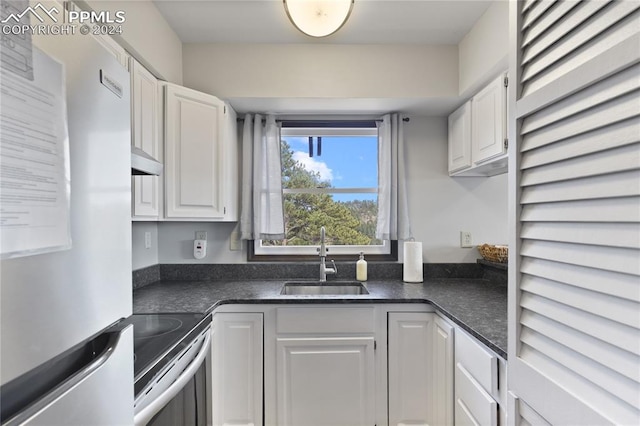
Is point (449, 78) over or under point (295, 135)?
over

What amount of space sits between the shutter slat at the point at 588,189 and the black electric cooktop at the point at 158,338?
0.88 m

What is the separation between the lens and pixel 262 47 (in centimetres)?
217

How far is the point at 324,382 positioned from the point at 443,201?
1.55m

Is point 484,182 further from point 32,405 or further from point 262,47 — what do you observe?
point 32,405

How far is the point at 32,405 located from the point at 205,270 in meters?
2.09

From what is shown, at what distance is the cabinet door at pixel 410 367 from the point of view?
1872 millimetres

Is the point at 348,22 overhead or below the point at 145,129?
overhead

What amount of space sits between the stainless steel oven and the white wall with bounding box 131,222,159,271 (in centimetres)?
77

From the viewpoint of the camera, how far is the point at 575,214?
0.57 m

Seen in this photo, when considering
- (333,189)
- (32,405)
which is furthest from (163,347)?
(333,189)

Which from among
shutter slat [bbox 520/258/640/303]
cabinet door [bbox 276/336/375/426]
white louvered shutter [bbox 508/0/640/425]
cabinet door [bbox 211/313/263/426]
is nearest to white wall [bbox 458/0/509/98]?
white louvered shutter [bbox 508/0/640/425]

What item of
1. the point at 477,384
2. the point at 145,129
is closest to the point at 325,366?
the point at 477,384

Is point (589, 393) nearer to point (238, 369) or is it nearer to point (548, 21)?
point (548, 21)

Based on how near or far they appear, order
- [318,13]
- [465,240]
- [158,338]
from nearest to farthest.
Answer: [158,338] < [318,13] < [465,240]
